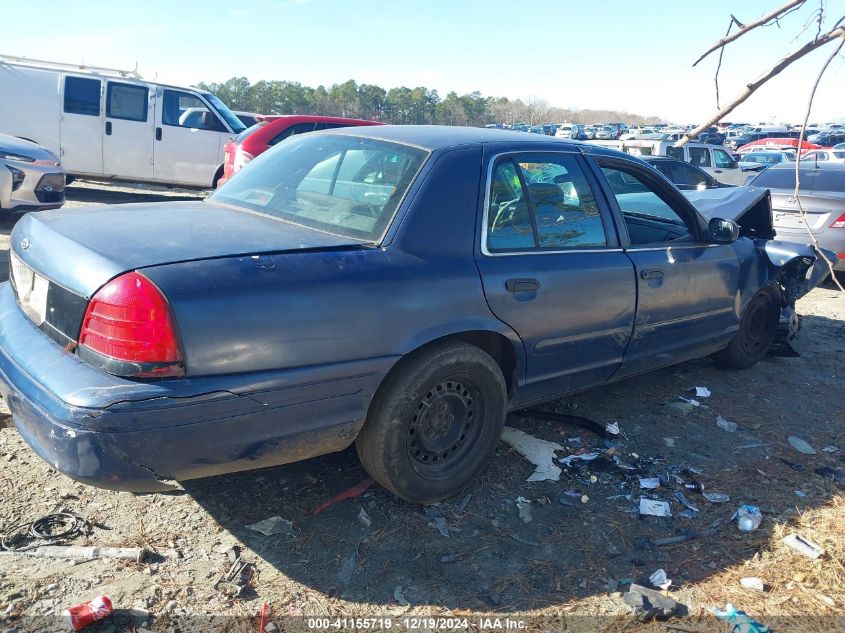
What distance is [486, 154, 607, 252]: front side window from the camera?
3.34m

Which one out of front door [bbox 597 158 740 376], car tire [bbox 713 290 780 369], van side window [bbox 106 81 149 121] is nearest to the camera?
front door [bbox 597 158 740 376]

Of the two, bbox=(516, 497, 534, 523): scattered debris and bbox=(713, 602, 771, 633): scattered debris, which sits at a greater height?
bbox=(516, 497, 534, 523): scattered debris

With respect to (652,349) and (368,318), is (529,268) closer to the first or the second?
(368,318)

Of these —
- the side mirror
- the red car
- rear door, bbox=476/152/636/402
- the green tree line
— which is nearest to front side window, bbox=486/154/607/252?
A: rear door, bbox=476/152/636/402

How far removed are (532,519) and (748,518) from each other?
3.37 ft

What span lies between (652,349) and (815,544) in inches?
55.1

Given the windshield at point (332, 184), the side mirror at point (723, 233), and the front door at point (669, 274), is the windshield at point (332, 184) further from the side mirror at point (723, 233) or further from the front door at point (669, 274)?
the side mirror at point (723, 233)

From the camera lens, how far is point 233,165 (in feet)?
33.2

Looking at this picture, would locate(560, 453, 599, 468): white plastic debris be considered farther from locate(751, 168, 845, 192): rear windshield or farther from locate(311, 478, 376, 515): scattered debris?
locate(751, 168, 845, 192): rear windshield

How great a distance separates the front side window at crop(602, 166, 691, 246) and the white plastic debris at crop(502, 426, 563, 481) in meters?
1.28

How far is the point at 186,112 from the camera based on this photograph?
12.2 meters

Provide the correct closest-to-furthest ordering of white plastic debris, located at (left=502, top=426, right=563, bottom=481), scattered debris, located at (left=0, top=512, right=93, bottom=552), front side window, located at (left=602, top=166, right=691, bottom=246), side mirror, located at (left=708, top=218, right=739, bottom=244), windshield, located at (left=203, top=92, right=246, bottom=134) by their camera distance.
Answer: scattered debris, located at (left=0, top=512, right=93, bottom=552) → white plastic debris, located at (left=502, top=426, right=563, bottom=481) → front side window, located at (left=602, top=166, right=691, bottom=246) → side mirror, located at (left=708, top=218, right=739, bottom=244) → windshield, located at (left=203, top=92, right=246, bottom=134)

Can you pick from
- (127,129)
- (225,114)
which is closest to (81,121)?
(127,129)

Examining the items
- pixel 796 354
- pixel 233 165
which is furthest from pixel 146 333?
pixel 233 165
